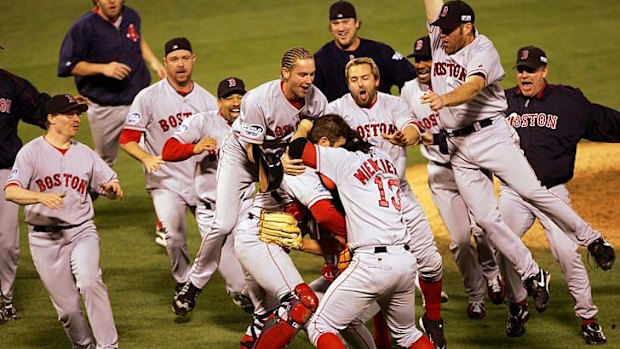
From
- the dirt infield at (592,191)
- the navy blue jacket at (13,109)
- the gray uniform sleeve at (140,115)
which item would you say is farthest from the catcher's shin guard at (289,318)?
the dirt infield at (592,191)

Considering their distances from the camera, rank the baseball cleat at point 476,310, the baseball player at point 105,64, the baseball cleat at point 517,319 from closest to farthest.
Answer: the baseball cleat at point 517,319
the baseball cleat at point 476,310
the baseball player at point 105,64

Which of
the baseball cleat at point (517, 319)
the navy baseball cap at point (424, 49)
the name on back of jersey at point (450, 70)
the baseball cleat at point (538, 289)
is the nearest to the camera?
the baseball cleat at point (538, 289)

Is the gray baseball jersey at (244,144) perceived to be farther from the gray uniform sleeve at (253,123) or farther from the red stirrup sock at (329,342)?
the red stirrup sock at (329,342)

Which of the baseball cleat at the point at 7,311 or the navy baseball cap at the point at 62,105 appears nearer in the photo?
the navy baseball cap at the point at 62,105

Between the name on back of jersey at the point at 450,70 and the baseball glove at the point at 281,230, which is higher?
the name on back of jersey at the point at 450,70

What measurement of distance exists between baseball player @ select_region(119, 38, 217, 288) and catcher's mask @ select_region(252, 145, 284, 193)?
1.68 meters

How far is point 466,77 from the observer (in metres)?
7.23

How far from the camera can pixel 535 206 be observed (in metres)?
7.43

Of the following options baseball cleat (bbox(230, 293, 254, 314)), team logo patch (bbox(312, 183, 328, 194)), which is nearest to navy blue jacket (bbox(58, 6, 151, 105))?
baseball cleat (bbox(230, 293, 254, 314))

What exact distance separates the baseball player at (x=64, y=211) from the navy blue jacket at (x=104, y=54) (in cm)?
333

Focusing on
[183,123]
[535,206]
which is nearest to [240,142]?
[183,123]

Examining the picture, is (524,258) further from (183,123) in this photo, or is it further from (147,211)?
(147,211)

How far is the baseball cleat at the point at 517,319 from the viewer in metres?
7.58

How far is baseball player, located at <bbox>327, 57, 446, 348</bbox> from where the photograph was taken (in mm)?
7180
